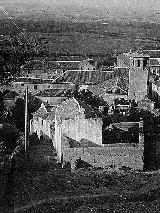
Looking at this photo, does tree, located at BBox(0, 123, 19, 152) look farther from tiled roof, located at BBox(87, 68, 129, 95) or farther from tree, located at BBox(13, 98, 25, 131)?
tiled roof, located at BBox(87, 68, 129, 95)

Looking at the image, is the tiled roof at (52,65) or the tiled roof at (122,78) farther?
the tiled roof at (52,65)

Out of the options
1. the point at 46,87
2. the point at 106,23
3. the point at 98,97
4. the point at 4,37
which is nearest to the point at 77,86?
the point at 46,87

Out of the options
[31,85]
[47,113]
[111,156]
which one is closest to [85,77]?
[31,85]

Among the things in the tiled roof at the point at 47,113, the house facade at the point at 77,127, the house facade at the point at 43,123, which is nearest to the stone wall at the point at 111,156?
the house facade at the point at 77,127

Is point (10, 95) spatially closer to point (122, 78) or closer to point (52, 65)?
point (122, 78)

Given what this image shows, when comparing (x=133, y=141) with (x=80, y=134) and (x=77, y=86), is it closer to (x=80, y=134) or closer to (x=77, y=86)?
(x=80, y=134)

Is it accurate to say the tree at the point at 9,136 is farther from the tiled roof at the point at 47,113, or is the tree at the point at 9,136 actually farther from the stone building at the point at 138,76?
the stone building at the point at 138,76
